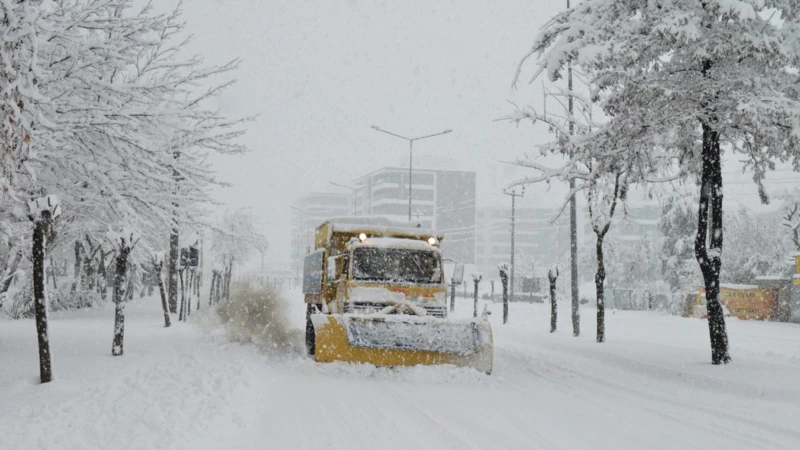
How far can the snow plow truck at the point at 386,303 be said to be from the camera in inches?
435

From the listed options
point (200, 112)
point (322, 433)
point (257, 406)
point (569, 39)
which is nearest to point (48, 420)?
point (257, 406)

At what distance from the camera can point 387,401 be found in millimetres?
8664

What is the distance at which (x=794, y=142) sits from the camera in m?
11.1

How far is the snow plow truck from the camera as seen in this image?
11055mm

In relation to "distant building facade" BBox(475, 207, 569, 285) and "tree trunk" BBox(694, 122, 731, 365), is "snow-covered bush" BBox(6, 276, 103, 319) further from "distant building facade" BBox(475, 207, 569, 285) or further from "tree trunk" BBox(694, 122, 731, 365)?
"distant building facade" BBox(475, 207, 569, 285)

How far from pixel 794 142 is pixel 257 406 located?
946cm

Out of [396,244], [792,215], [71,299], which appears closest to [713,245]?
[396,244]

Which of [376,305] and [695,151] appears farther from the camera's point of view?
[695,151]

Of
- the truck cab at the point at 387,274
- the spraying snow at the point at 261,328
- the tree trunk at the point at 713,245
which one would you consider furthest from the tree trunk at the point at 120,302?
the tree trunk at the point at 713,245

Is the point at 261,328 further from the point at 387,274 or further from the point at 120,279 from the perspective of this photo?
the point at 387,274

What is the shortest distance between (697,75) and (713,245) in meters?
3.13

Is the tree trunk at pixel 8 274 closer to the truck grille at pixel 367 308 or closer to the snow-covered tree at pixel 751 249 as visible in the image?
the truck grille at pixel 367 308

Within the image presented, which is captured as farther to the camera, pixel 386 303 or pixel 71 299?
pixel 71 299

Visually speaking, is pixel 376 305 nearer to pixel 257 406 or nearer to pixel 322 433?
pixel 257 406
